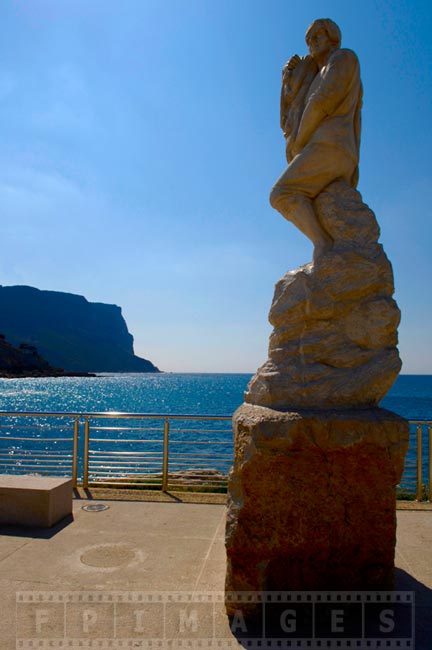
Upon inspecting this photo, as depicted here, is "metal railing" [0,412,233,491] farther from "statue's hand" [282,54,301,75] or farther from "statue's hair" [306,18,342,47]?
"statue's hair" [306,18,342,47]

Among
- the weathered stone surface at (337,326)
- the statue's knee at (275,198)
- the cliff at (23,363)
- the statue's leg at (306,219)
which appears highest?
the statue's knee at (275,198)

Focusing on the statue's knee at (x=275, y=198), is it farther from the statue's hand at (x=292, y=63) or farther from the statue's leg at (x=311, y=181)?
the statue's hand at (x=292, y=63)

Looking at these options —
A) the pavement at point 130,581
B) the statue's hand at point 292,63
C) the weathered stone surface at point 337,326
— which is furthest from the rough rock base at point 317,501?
the statue's hand at point 292,63

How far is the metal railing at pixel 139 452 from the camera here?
6.80m

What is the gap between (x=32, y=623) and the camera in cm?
320

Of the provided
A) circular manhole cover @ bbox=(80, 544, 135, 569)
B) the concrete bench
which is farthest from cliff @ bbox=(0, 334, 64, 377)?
circular manhole cover @ bbox=(80, 544, 135, 569)

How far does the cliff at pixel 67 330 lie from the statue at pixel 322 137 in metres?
130

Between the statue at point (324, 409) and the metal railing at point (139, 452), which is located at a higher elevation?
the statue at point (324, 409)

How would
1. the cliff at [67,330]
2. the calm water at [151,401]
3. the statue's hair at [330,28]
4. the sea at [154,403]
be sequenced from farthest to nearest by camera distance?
the cliff at [67,330]
the calm water at [151,401]
the sea at [154,403]
the statue's hair at [330,28]

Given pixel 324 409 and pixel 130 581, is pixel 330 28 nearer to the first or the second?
pixel 324 409

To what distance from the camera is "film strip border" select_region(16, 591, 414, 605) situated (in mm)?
3285

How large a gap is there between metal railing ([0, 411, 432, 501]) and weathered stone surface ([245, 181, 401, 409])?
1694 millimetres

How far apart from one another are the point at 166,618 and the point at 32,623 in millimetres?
907

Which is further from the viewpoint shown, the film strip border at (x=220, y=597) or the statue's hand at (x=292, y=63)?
the statue's hand at (x=292, y=63)
